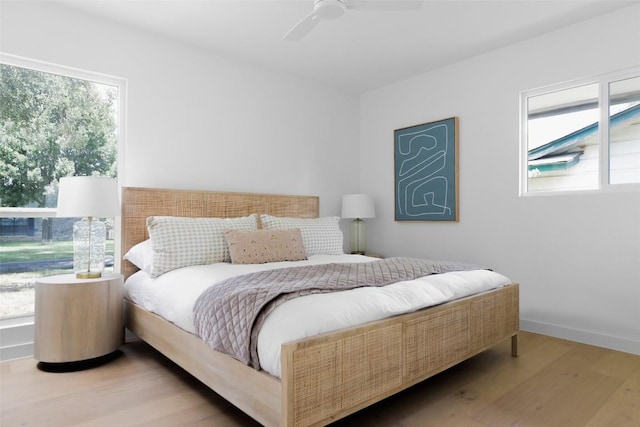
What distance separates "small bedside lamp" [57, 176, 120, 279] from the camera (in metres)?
2.50

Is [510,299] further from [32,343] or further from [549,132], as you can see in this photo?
[32,343]

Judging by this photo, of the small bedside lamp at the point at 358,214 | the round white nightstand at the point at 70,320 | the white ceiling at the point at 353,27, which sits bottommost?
the round white nightstand at the point at 70,320

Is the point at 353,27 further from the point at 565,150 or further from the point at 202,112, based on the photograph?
the point at 565,150

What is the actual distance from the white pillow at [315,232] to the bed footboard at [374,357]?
4.79 ft

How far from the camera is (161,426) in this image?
1.76 metres

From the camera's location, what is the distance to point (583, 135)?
315 cm

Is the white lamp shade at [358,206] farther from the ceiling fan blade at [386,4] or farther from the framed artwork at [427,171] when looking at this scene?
the ceiling fan blade at [386,4]

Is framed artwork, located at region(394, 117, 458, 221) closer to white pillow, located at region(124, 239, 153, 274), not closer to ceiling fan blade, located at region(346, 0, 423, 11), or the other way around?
ceiling fan blade, located at region(346, 0, 423, 11)

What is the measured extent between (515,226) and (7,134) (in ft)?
12.9

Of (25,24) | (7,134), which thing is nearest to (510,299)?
(7,134)

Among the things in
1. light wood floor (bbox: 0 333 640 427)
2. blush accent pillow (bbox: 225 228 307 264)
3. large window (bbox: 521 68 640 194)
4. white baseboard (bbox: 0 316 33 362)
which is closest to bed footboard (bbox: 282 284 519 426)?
light wood floor (bbox: 0 333 640 427)

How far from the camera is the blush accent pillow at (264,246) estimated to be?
9.30ft

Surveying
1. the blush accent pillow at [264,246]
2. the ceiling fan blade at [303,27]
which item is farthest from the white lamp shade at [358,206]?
the ceiling fan blade at [303,27]

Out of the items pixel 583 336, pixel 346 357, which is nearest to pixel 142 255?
pixel 346 357
